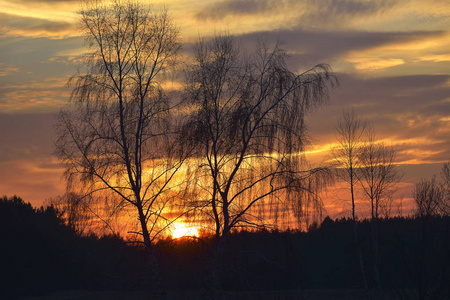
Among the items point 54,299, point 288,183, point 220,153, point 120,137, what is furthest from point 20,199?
point 288,183

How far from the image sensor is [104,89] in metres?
23.5

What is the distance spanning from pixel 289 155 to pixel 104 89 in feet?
28.6

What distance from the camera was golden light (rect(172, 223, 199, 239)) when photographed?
73.4ft

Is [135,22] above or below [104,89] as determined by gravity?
above

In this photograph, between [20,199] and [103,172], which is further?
[20,199]

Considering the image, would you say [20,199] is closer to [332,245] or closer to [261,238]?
[261,238]

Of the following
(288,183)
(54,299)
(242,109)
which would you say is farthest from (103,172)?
(54,299)

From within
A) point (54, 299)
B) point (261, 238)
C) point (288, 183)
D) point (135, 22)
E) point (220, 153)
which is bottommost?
point (54, 299)

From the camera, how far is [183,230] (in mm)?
22547

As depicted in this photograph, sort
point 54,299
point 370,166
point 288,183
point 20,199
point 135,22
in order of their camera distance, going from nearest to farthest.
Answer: point 288,183
point 135,22
point 370,166
point 54,299
point 20,199

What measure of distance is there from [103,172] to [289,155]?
7979 mm

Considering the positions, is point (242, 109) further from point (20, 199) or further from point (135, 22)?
point (20, 199)

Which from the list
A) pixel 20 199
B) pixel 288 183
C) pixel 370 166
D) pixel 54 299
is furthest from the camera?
pixel 20 199

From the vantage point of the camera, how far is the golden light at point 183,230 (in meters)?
22.4
